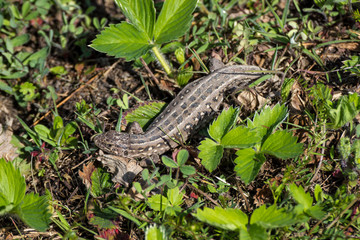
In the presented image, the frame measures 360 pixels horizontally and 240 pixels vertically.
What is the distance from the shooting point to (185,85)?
208 inches

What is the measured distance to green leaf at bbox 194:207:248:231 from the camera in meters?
3.39

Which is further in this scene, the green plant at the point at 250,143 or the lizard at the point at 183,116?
the lizard at the point at 183,116

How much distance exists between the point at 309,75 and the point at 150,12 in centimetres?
252

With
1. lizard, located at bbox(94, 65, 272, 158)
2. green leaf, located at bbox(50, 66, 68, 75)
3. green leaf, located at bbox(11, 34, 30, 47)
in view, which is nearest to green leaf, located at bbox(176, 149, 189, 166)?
lizard, located at bbox(94, 65, 272, 158)

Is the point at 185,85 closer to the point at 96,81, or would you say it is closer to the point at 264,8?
the point at 96,81

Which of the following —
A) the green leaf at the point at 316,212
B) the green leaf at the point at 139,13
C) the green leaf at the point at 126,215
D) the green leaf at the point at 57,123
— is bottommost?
the green leaf at the point at 316,212

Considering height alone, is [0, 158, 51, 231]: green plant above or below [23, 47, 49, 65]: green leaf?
below

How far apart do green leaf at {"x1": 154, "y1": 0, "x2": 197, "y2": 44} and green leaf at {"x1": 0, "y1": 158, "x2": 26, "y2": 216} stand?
2448mm

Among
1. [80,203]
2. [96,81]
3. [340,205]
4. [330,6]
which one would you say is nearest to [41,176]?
[80,203]

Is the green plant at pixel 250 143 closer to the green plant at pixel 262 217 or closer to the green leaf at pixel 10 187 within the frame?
the green plant at pixel 262 217

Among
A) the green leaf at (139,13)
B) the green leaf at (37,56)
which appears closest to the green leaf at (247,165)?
the green leaf at (139,13)

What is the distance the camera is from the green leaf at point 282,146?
3.69 meters

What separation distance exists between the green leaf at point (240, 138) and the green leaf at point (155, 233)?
116 cm

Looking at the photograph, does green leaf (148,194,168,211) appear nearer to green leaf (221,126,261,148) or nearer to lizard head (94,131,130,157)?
green leaf (221,126,261,148)
